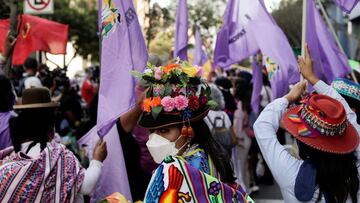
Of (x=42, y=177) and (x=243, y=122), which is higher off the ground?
(x=42, y=177)

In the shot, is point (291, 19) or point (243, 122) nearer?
point (243, 122)

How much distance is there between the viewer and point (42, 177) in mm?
3479

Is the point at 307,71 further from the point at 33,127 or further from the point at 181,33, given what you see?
the point at 181,33

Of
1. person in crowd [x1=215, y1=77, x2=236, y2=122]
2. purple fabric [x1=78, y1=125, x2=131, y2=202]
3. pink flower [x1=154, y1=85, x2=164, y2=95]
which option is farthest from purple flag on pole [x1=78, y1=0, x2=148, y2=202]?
person in crowd [x1=215, y1=77, x2=236, y2=122]

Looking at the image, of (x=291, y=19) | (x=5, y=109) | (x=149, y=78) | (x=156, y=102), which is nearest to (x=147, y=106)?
(x=156, y=102)

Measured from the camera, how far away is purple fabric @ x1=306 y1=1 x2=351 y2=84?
6.59m

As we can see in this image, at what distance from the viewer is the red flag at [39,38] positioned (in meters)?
7.90

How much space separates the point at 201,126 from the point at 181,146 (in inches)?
7.2

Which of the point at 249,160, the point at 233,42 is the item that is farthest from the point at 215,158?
the point at 249,160

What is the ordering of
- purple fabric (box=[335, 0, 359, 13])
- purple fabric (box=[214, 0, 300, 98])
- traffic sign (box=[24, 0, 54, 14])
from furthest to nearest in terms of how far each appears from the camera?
traffic sign (box=[24, 0, 54, 14])
purple fabric (box=[214, 0, 300, 98])
purple fabric (box=[335, 0, 359, 13])

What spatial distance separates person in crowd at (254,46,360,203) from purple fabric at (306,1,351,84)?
327 centimetres

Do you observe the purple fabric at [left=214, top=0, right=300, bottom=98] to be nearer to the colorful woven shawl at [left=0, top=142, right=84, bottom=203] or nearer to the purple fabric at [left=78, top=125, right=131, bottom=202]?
the purple fabric at [left=78, top=125, right=131, bottom=202]

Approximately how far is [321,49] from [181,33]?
4.94 feet

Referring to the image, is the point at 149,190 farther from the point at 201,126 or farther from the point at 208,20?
the point at 208,20
